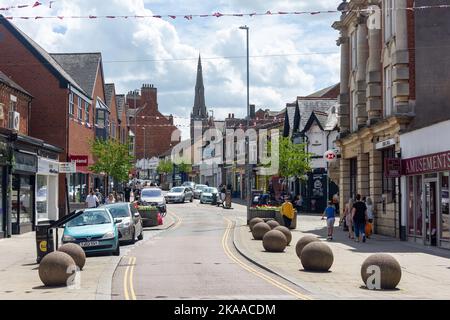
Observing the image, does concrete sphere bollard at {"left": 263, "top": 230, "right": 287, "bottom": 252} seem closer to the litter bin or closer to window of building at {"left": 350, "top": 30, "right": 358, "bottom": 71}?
the litter bin

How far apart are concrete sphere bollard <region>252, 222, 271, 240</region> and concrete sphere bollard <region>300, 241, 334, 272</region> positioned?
9982 mm

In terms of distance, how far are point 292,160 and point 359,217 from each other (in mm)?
26053

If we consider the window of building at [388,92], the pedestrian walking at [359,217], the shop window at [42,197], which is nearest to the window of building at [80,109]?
the shop window at [42,197]

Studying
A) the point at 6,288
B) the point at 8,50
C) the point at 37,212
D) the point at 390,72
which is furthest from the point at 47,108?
the point at 6,288

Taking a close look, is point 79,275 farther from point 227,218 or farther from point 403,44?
point 227,218

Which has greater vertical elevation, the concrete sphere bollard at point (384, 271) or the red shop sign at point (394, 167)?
the red shop sign at point (394, 167)

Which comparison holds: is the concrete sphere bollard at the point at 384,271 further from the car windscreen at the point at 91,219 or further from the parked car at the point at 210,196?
the parked car at the point at 210,196

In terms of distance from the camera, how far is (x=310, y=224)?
3972 centimetres

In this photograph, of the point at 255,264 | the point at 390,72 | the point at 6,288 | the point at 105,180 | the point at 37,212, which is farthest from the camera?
the point at 105,180

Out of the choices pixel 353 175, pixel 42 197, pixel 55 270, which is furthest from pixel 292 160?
pixel 55 270

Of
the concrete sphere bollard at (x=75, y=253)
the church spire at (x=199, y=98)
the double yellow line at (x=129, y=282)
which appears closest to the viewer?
the double yellow line at (x=129, y=282)

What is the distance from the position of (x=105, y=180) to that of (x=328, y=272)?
144 ft

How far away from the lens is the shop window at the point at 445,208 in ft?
78.2

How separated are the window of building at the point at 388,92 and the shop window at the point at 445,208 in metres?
6.84
